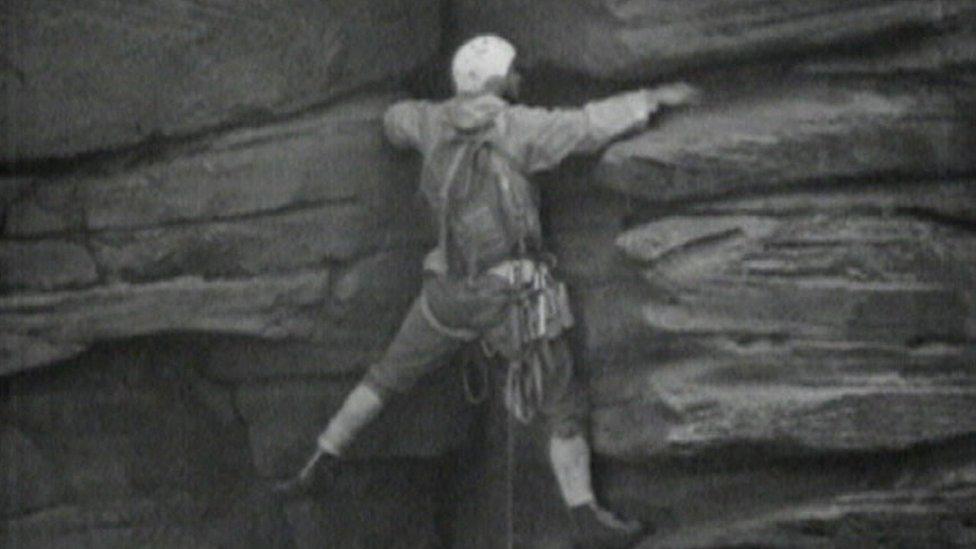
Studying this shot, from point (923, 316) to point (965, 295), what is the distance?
262 mm

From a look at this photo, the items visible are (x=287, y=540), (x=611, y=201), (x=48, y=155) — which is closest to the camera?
(x=611, y=201)

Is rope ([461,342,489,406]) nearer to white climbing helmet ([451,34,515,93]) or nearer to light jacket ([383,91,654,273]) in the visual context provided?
light jacket ([383,91,654,273])

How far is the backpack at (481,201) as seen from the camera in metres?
10.2

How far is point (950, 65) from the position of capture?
973 centimetres

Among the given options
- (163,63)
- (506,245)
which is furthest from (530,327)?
(163,63)

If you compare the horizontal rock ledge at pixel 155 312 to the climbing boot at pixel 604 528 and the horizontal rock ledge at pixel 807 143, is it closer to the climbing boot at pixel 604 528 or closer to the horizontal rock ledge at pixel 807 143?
the climbing boot at pixel 604 528

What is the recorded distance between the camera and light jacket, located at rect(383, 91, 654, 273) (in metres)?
10.0

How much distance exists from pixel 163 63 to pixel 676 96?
3.23 m

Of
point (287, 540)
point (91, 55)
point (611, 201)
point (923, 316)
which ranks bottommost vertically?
point (287, 540)

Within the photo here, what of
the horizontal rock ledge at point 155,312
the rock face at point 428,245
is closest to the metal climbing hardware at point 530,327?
the rock face at point 428,245

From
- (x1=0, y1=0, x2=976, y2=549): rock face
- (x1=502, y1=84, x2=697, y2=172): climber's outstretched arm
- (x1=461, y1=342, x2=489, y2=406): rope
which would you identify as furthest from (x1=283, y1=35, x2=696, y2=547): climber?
(x1=461, y1=342, x2=489, y2=406): rope

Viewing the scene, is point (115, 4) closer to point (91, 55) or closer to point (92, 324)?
point (91, 55)

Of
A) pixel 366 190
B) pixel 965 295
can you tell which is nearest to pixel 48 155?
pixel 366 190

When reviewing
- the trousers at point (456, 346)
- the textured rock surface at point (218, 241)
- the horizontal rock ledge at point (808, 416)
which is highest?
the textured rock surface at point (218, 241)
